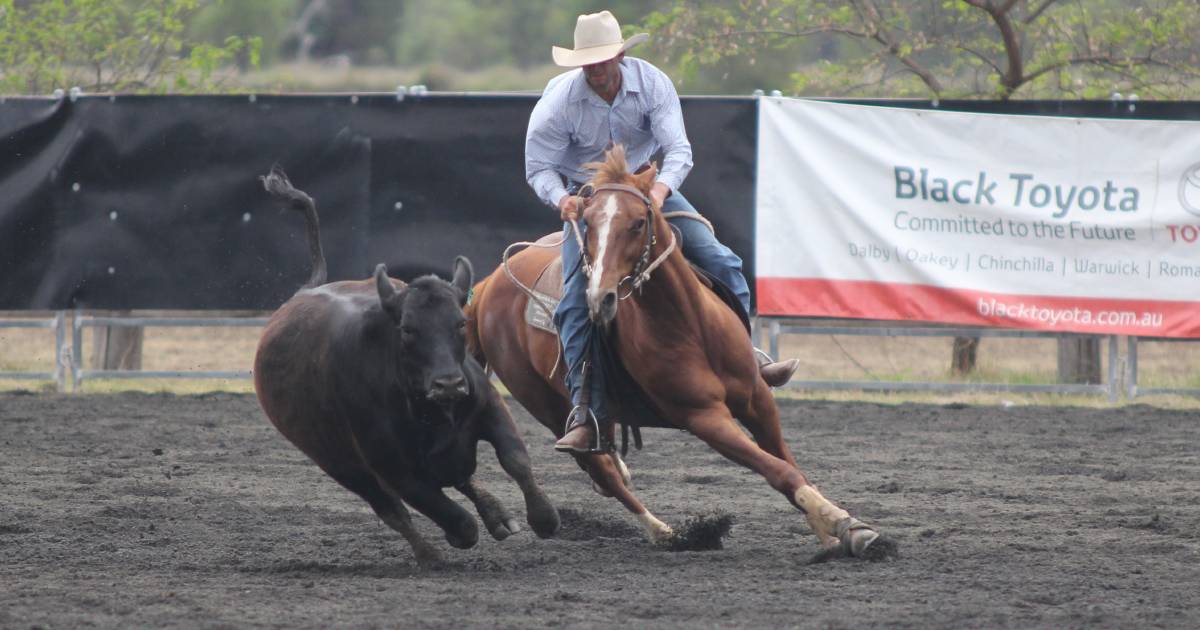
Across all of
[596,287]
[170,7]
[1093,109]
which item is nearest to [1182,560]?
[596,287]

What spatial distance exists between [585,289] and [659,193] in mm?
608

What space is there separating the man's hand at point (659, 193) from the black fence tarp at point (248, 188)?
218 inches

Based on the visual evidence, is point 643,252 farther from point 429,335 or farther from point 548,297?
point 548,297

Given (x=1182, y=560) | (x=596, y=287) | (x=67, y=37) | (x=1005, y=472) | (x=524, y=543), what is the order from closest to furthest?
(x=596, y=287)
(x=1182, y=560)
(x=524, y=543)
(x=1005, y=472)
(x=67, y=37)

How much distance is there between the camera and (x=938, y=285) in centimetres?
1180

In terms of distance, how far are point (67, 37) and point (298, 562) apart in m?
9.52

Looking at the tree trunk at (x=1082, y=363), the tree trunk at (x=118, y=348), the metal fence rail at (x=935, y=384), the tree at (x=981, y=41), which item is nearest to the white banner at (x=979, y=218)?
the metal fence rail at (x=935, y=384)

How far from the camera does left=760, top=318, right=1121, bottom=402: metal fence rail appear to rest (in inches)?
470

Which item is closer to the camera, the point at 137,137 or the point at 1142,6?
the point at 137,137

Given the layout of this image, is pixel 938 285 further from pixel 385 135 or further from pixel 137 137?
pixel 137 137

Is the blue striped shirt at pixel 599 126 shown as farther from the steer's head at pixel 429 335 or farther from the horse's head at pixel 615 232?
the steer's head at pixel 429 335

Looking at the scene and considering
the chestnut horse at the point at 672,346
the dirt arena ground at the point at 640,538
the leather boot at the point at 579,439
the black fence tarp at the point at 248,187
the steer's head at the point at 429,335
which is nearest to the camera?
the dirt arena ground at the point at 640,538

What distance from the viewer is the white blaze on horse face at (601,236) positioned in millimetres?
5785

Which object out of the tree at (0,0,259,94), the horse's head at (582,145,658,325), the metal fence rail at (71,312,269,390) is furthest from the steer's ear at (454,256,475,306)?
the tree at (0,0,259,94)
